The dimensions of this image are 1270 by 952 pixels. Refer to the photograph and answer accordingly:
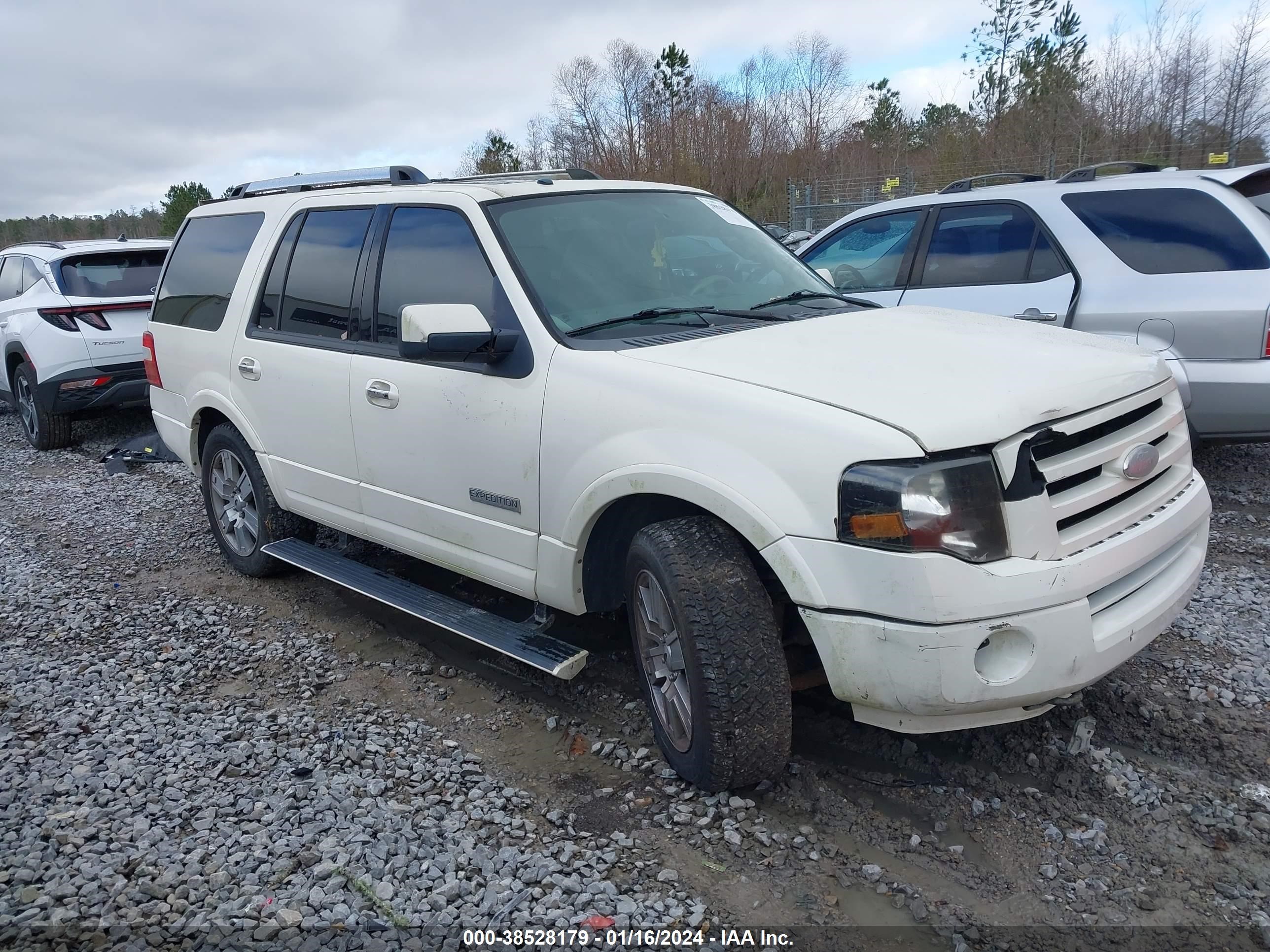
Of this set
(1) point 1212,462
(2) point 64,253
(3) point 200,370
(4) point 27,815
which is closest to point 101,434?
(2) point 64,253

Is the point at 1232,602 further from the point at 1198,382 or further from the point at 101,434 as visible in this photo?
the point at 101,434

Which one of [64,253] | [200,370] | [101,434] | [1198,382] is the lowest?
[101,434]

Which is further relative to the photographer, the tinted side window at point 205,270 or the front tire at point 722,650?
the tinted side window at point 205,270

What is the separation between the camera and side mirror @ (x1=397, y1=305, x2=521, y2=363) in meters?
3.24

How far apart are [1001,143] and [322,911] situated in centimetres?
3499

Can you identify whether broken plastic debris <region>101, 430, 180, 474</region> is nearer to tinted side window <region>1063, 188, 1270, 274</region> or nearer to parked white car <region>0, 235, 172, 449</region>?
parked white car <region>0, 235, 172, 449</region>

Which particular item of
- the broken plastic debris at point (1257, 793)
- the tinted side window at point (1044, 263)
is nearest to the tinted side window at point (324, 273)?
the broken plastic debris at point (1257, 793)

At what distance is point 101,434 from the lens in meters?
9.77

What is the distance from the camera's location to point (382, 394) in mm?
3904

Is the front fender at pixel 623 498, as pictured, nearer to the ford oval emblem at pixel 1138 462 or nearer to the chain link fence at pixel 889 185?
the ford oval emblem at pixel 1138 462

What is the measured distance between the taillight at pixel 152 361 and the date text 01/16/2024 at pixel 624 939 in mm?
4424

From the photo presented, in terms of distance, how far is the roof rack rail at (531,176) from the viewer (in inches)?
169

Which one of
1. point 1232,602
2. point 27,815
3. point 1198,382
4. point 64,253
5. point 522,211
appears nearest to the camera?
point 27,815

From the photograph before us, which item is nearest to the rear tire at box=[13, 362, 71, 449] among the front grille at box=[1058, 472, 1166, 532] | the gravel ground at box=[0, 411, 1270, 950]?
the gravel ground at box=[0, 411, 1270, 950]
